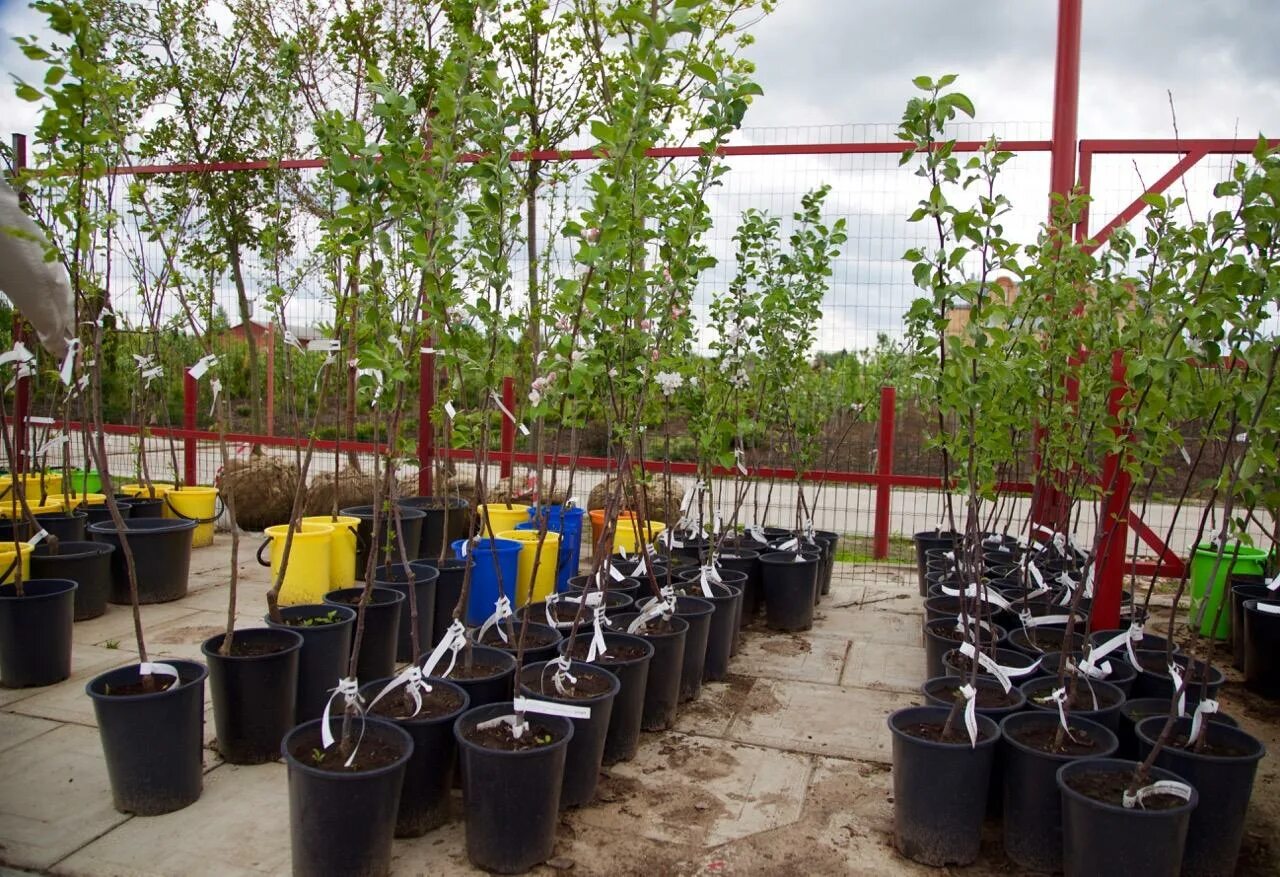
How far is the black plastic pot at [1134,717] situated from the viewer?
9.48ft

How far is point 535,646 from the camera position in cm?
330

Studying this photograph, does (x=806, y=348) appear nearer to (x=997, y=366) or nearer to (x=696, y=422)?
(x=696, y=422)

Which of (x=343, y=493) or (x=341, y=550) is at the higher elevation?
(x=343, y=493)

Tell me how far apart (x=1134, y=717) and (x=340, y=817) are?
7.80 ft

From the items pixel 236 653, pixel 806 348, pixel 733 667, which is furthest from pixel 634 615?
pixel 806 348

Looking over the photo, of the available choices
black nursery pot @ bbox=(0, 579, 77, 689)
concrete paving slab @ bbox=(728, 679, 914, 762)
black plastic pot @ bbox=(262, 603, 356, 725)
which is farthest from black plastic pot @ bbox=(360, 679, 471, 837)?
black nursery pot @ bbox=(0, 579, 77, 689)

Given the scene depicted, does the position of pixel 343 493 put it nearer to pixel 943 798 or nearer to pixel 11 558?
pixel 11 558

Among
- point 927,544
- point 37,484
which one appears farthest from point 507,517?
point 37,484

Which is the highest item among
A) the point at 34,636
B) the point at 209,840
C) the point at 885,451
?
the point at 885,451

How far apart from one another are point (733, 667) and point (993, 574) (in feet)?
5.17

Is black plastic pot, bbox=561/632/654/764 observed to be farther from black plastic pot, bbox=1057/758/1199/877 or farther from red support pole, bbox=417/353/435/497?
red support pole, bbox=417/353/435/497

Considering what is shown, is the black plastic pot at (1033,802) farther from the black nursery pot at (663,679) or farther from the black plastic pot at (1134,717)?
the black nursery pot at (663,679)

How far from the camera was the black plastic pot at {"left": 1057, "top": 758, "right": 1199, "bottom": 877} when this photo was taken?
2.25 m

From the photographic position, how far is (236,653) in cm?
310
